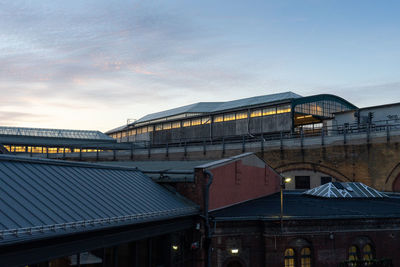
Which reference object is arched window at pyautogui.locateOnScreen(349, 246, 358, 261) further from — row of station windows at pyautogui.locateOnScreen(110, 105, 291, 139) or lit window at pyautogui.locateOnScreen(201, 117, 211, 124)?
lit window at pyautogui.locateOnScreen(201, 117, 211, 124)

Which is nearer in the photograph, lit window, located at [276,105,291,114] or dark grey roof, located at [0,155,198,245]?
dark grey roof, located at [0,155,198,245]

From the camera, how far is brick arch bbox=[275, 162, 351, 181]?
1318 inches

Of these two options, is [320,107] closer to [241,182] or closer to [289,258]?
[241,182]

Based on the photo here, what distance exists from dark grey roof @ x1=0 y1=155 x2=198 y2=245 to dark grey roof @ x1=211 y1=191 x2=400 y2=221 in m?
3.22

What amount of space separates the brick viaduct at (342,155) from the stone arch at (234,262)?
18105 millimetres

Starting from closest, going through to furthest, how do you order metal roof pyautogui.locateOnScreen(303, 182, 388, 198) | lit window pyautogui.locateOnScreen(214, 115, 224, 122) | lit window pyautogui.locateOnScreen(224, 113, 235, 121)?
metal roof pyautogui.locateOnScreen(303, 182, 388, 198)
lit window pyautogui.locateOnScreen(224, 113, 235, 121)
lit window pyautogui.locateOnScreen(214, 115, 224, 122)

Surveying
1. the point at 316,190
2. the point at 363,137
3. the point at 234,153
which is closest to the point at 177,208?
the point at 316,190

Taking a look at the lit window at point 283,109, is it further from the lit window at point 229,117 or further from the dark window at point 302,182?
the dark window at point 302,182

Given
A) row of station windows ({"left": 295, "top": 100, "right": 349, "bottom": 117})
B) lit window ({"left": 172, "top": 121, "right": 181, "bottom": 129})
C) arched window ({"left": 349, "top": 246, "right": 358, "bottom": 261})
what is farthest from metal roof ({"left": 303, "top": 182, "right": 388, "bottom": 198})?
lit window ({"left": 172, "top": 121, "right": 181, "bottom": 129})

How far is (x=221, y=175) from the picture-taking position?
802 inches

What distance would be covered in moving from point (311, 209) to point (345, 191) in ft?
23.1

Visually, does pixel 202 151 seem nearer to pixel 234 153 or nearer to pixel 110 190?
pixel 234 153

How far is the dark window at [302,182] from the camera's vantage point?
3562 centimetres

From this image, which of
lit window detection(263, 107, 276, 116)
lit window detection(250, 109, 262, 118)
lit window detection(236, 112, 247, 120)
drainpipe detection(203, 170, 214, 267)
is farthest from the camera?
lit window detection(236, 112, 247, 120)
